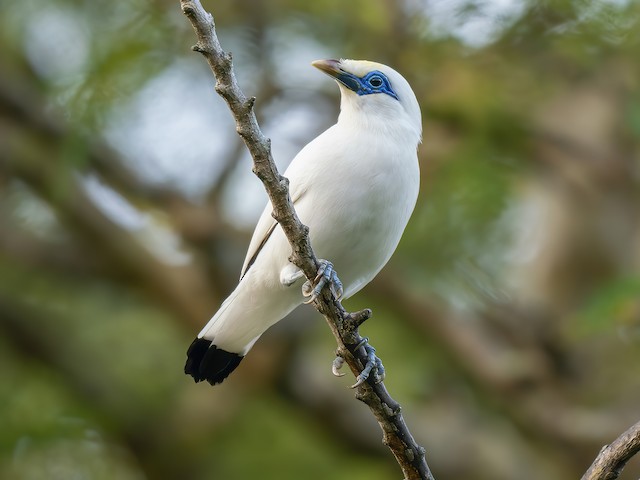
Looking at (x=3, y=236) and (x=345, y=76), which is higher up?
(x=3, y=236)

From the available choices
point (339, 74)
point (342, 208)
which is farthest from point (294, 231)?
point (339, 74)

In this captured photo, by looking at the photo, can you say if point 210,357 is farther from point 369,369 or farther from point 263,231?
point 369,369

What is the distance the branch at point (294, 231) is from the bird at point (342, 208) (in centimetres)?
22

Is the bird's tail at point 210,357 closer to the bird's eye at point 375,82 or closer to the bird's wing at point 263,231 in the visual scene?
the bird's wing at point 263,231

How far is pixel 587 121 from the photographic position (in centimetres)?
909

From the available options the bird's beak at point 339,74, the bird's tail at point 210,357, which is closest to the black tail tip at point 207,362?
the bird's tail at point 210,357

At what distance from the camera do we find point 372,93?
15.8ft

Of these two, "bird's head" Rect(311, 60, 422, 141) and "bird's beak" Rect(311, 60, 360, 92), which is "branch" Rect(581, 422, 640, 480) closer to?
"bird's head" Rect(311, 60, 422, 141)

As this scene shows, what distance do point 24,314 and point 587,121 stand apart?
5689 mm

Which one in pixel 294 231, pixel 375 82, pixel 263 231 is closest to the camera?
pixel 294 231

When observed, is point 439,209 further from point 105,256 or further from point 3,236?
point 3,236

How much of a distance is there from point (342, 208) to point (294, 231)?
84 centimetres

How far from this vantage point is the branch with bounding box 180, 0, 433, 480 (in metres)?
3.04

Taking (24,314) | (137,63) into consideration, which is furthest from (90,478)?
(137,63)
